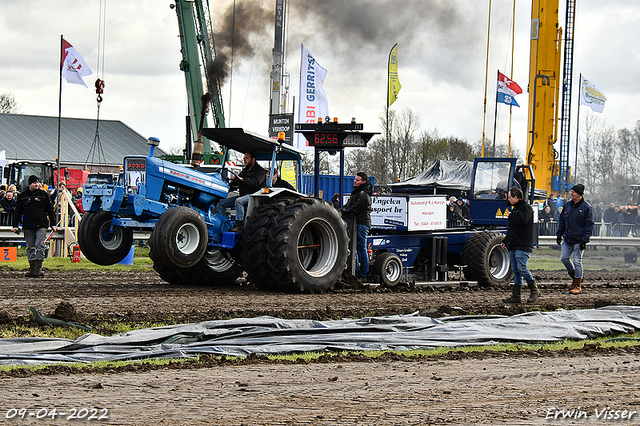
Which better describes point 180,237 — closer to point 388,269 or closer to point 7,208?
point 388,269

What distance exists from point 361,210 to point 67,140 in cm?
5539

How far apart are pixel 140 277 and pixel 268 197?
4.11 meters

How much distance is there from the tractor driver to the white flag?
86.9ft

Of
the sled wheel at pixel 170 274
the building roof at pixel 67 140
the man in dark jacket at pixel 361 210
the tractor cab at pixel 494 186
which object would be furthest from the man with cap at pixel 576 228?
the building roof at pixel 67 140

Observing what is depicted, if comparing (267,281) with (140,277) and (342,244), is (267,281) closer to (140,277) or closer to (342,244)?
(342,244)

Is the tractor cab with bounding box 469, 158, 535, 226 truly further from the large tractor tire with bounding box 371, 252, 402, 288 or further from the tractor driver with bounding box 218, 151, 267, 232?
the tractor driver with bounding box 218, 151, 267, 232

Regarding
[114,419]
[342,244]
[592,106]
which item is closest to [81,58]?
[342,244]

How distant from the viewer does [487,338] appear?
7.57m

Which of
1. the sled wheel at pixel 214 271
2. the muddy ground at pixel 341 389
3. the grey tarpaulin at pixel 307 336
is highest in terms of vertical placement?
the sled wheel at pixel 214 271

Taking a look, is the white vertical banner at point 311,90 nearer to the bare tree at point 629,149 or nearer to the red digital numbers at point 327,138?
the red digital numbers at point 327,138

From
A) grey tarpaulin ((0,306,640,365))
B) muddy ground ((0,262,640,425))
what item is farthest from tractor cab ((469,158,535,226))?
muddy ground ((0,262,640,425))

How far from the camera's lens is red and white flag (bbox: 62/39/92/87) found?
71.3ft

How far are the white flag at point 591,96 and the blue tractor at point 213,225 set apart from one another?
25732 millimetres

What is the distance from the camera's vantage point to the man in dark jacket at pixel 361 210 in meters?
12.8
